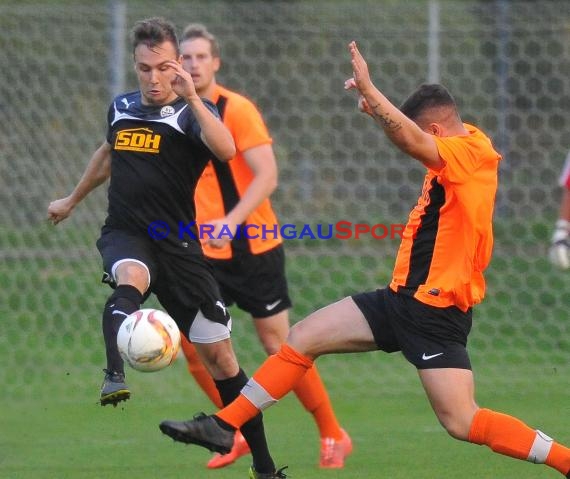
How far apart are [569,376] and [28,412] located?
13.2ft

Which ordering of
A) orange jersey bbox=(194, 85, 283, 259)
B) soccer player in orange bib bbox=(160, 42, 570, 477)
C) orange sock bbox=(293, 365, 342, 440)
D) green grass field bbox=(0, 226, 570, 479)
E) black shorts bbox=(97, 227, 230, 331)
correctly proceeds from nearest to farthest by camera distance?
1. soccer player in orange bib bbox=(160, 42, 570, 477)
2. black shorts bbox=(97, 227, 230, 331)
3. green grass field bbox=(0, 226, 570, 479)
4. orange sock bbox=(293, 365, 342, 440)
5. orange jersey bbox=(194, 85, 283, 259)

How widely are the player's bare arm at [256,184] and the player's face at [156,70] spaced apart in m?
0.80

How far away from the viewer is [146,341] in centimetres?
493

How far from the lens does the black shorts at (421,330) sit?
4.93m

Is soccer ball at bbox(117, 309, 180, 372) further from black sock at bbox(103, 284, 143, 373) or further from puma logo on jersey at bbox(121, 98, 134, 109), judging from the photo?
puma logo on jersey at bbox(121, 98, 134, 109)

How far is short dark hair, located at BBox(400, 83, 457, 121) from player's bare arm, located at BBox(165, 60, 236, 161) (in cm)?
83

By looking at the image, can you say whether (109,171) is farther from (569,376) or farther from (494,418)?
(569,376)

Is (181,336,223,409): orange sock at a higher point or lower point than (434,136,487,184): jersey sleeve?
lower

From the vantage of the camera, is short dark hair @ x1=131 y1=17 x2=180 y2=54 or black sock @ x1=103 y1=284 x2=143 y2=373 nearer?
black sock @ x1=103 y1=284 x2=143 y2=373

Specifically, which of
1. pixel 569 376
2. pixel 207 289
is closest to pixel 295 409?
pixel 569 376

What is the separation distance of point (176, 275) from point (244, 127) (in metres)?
1.46

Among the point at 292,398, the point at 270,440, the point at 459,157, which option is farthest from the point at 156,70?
the point at 292,398

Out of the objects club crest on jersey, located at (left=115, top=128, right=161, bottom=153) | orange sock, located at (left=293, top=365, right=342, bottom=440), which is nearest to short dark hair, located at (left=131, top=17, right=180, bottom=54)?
club crest on jersey, located at (left=115, top=128, right=161, bottom=153)

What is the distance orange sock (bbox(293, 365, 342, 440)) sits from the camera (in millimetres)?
6500
